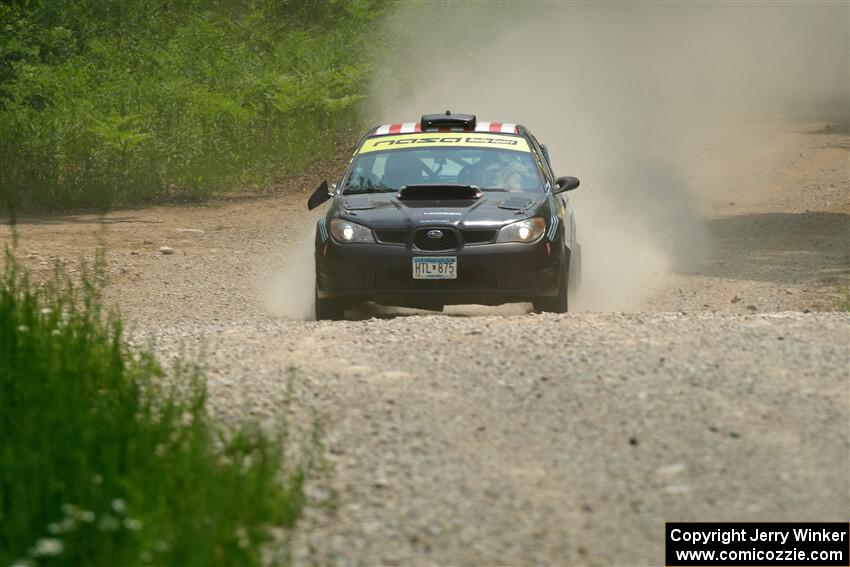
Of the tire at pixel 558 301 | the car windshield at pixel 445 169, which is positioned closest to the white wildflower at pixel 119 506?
the tire at pixel 558 301

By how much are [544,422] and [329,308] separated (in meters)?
4.52

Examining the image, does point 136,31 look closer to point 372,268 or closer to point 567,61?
point 567,61

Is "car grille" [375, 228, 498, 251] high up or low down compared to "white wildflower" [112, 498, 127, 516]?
up

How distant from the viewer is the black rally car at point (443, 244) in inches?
435

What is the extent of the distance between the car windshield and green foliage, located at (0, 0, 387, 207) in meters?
8.44

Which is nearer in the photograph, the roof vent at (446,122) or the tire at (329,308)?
the tire at (329,308)

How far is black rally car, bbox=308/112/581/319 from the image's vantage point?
11.1m

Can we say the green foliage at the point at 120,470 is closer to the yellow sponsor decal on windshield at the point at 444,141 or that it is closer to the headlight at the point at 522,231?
the headlight at the point at 522,231

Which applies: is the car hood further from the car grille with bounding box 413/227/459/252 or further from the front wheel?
the front wheel

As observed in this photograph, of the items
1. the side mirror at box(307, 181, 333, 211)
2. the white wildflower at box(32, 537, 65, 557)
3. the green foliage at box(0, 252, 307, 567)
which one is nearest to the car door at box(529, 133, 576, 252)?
the side mirror at box(307, 181, 333, 211)

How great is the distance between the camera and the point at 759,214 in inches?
820

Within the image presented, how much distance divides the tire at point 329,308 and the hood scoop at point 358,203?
73 cm

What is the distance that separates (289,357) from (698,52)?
124 ft

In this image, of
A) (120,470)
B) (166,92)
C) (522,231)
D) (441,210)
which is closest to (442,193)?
(441,210)
